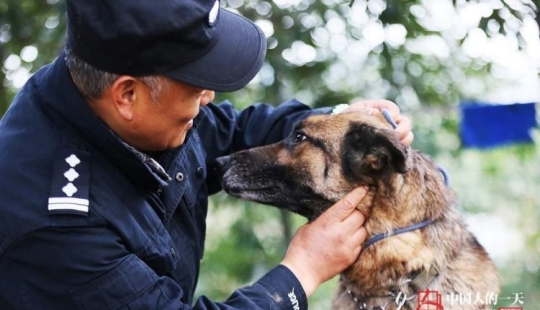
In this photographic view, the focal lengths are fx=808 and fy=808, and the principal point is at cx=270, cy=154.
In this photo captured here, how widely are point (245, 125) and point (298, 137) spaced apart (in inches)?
16.5

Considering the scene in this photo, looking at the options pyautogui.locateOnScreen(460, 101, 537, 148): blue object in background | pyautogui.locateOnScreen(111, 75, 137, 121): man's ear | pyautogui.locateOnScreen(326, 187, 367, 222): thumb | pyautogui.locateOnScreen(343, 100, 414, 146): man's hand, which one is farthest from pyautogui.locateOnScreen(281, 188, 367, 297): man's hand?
pyautogui.locateOnScreen(460, 101, 537, 148): blue object in background

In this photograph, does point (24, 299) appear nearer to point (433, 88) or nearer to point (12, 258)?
point (12, 258)

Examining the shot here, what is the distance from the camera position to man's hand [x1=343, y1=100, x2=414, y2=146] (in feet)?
9.70

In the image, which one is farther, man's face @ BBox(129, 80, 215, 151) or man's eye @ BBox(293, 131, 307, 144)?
man's eye @ BBox(293, 131, 307, 144)

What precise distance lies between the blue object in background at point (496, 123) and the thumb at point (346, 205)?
1.69 metres

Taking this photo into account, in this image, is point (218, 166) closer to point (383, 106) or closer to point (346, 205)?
point (346, 205)

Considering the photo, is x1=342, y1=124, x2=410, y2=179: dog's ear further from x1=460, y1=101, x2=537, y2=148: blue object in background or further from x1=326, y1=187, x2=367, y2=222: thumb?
x1=460, y1=101, x2=537, y2=148: blue object in background

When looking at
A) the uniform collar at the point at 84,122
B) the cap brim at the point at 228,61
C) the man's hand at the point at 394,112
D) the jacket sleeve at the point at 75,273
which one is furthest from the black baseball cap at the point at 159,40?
the man's hand at the point at 394,112

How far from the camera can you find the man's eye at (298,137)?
3084 millimetres

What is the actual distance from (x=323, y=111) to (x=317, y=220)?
644 millimetres

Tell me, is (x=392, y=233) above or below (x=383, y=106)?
below

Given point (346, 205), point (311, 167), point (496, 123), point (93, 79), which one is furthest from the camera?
point (496, 123)

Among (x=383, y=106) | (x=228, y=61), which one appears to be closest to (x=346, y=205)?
(x=383, y=106)

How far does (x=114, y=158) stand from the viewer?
2480mm
